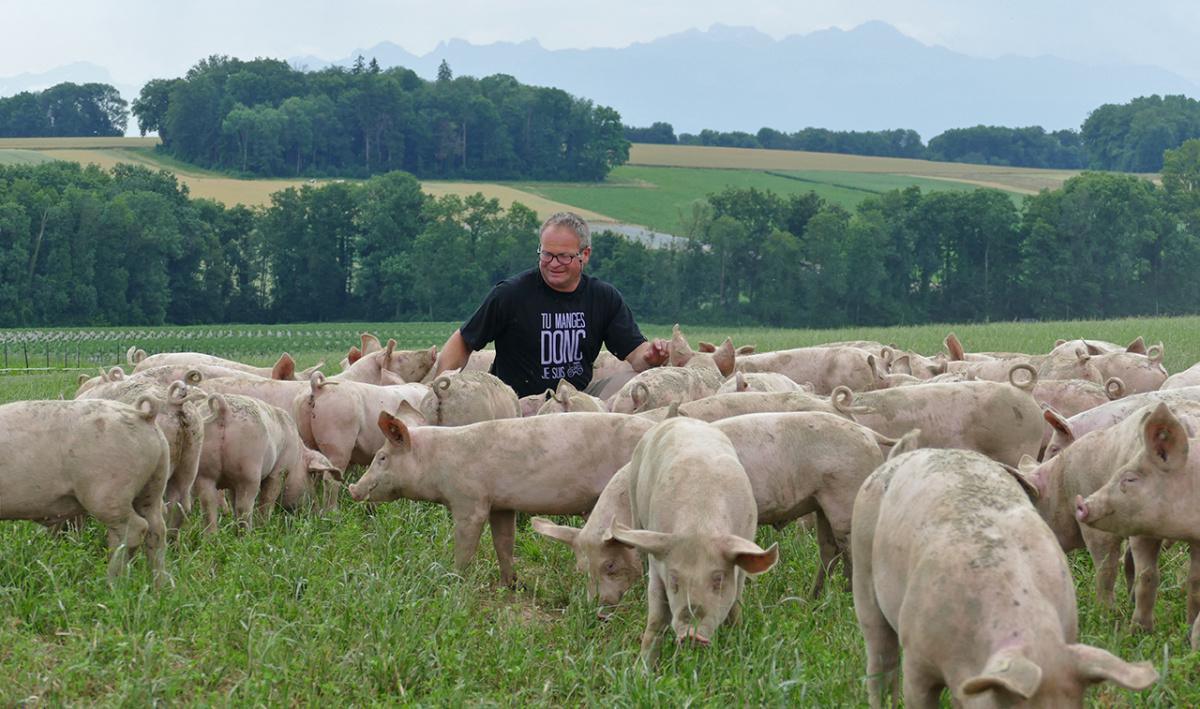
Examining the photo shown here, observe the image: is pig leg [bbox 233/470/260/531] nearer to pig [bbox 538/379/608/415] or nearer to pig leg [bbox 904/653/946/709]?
pig [bbox 538/379/608/415]

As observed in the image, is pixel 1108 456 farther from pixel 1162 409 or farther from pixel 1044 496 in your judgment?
pixel 1162 409

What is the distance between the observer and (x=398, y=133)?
93.9m

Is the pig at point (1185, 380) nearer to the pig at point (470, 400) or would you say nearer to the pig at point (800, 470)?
the pig at point (800, 470)

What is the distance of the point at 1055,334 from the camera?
31.4 metres

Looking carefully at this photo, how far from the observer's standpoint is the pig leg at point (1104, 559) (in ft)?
21.8

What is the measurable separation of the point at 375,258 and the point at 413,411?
203 feet

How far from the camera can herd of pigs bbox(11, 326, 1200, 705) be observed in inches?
167

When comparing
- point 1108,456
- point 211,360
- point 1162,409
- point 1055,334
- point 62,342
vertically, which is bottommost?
point 62,342

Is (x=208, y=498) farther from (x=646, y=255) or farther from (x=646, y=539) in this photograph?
(x=646, y=255)

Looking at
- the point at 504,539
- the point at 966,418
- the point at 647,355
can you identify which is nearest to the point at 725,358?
the point at 647,355

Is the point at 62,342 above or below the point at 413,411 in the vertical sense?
below

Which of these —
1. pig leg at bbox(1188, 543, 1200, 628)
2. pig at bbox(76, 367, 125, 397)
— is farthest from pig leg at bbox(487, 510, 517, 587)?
pig leg at bbox(1188, 543, 1200, 628)

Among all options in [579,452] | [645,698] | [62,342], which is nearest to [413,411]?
[579,452]

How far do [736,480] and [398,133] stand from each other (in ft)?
297
